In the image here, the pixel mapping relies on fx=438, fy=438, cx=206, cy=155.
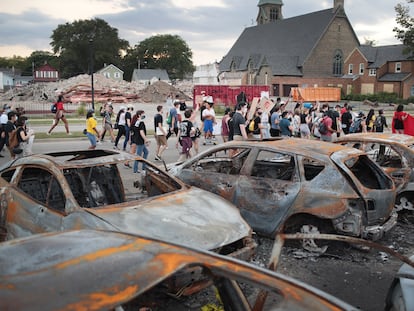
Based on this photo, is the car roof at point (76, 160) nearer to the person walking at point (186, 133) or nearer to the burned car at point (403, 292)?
the burned car at point (403, 292)

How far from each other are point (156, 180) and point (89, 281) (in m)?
4.29

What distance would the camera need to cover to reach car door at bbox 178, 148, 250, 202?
6801mm

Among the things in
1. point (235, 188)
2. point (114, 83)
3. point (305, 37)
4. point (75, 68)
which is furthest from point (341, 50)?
point (235, 188)

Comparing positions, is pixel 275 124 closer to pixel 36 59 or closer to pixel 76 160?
pixel 76 160

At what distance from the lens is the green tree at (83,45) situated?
94.8 metres

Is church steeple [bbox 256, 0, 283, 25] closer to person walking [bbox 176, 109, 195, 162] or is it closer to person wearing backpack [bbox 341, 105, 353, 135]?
person wearing backpack [bbox 341, 105, 353, 135]

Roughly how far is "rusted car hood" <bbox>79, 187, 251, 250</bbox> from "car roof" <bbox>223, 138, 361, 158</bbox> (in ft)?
5.03

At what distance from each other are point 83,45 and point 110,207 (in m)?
96.4

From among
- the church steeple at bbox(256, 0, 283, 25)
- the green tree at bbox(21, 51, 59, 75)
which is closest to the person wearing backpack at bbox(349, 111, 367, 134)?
the church steeple at bbox(256, 0, 283, 25)

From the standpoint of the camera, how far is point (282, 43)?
265ft

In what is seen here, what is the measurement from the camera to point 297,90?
1895 inches

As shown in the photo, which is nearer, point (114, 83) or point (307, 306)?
point (307, 306)

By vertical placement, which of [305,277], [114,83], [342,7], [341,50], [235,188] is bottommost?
[305,277]

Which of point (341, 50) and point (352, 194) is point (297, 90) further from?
point (352, 194)
